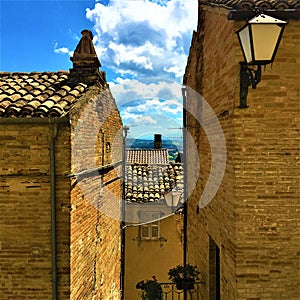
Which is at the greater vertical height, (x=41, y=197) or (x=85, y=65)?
(x=85, y=65)

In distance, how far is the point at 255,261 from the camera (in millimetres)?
4305

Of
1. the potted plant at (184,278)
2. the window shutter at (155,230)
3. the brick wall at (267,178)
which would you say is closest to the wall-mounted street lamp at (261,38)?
the brick wall at (267,178)

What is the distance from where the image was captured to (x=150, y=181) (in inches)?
471

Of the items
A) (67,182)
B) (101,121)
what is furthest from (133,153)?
(67,182)

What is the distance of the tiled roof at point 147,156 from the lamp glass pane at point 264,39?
1538 cm

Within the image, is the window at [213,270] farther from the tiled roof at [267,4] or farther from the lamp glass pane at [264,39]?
the tiled roof at [267,4]

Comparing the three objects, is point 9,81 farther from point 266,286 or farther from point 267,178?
point 266,286

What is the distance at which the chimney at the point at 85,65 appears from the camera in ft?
22.5

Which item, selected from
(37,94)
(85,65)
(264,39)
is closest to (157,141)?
(85,65)

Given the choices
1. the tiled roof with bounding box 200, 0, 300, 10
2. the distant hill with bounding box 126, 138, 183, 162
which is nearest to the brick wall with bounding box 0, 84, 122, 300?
the tiled roof with bounding box 200, 0, 300, 10

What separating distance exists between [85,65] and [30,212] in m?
3.72

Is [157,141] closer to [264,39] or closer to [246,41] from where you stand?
[246,41]

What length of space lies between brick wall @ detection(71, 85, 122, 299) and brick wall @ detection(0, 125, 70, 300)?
208 mm

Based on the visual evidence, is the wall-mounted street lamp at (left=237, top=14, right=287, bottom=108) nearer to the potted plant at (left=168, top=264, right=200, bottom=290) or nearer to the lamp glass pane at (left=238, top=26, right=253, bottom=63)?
the lamp glass pane at (left=238, top=26, right=253, bottom=63)
